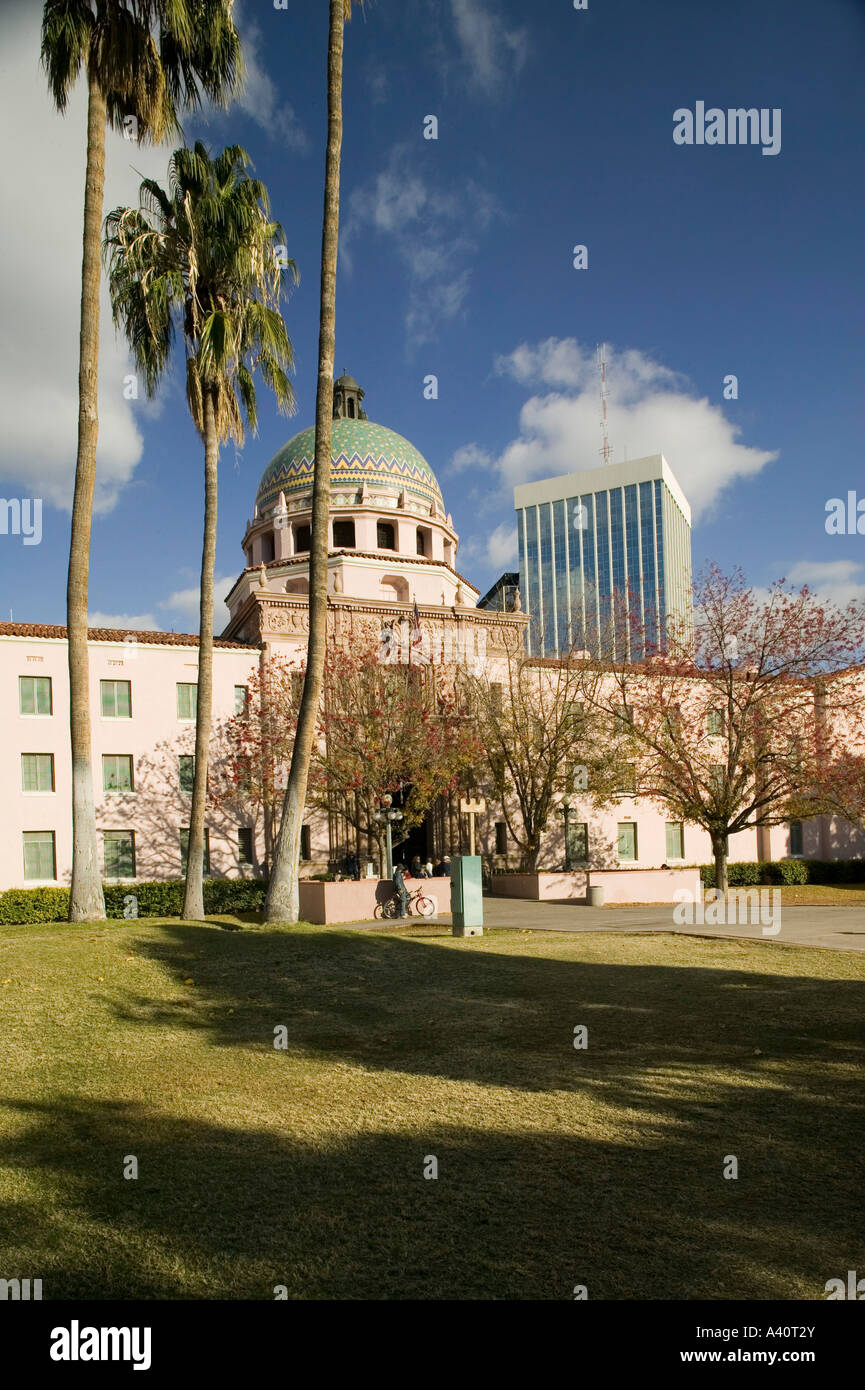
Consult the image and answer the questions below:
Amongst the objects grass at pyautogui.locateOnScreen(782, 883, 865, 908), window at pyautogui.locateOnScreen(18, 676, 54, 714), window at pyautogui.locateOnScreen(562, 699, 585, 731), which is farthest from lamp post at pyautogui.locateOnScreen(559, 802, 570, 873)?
window at pyautogui.locateOnScreen(18, 676, 54, 714)

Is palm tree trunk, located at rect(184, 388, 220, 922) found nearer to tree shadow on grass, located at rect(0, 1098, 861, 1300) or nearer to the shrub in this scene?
the shrub

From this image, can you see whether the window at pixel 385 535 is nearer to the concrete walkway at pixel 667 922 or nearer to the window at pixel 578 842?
the window at pixel 578 842

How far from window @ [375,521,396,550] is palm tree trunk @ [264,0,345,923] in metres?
29.9

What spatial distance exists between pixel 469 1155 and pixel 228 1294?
229 centimetres

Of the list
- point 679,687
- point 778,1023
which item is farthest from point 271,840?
point 778,1023

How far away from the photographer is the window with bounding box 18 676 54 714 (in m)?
30.5

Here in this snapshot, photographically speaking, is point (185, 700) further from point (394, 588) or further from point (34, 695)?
point (394, 588)

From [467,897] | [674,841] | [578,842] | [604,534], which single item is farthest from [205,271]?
[604,534]

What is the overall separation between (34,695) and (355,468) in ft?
73.5

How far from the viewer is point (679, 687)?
3141 cm

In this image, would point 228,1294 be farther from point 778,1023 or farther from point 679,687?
point 679,687

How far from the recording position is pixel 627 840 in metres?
39.9

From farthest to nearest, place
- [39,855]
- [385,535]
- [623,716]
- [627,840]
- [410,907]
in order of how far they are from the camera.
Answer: [385,535], [627,840], [623,716], [39,855], [410,907]

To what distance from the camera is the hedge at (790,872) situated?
3816 cm
